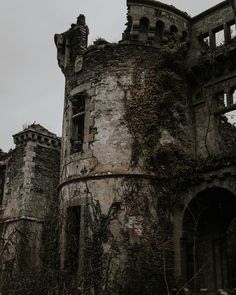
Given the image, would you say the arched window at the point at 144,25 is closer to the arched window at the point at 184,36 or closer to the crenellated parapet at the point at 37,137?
the arched window at the point at 184,36

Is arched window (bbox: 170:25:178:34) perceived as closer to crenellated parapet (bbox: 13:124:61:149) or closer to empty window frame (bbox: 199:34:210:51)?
empty window frame (bbox: 199:34:210:51)

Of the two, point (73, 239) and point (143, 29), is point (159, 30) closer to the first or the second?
point (143, 29)

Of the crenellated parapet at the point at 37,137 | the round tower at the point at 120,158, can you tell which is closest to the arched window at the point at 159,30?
the round tower at the point at 120,158

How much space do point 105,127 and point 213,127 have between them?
336 centimetres

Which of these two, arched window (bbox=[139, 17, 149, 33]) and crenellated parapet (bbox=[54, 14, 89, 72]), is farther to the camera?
crenellated parapet (bbox=[54, 14, 89, 72])

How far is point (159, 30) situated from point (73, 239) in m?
7.45

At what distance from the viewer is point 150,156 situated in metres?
13.6

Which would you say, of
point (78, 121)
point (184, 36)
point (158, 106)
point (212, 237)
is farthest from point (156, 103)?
point (212, 237)

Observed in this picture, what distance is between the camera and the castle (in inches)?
497

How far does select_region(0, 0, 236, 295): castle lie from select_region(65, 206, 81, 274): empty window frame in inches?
1.3

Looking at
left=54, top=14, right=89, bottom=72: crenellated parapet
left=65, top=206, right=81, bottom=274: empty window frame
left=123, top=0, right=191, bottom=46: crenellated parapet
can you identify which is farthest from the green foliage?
left=54, top=14, right=89, bottom=72: crenellated parapet

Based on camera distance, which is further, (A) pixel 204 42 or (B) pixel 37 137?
(B) pixel 37 137

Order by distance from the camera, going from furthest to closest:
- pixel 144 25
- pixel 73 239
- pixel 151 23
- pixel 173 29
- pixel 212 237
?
1. pixel 173 29
2. pixel 144 25
3. pixel 151 23
4. pixel 212 237
5. pixel 73 239

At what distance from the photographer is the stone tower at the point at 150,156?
41.4 ft
